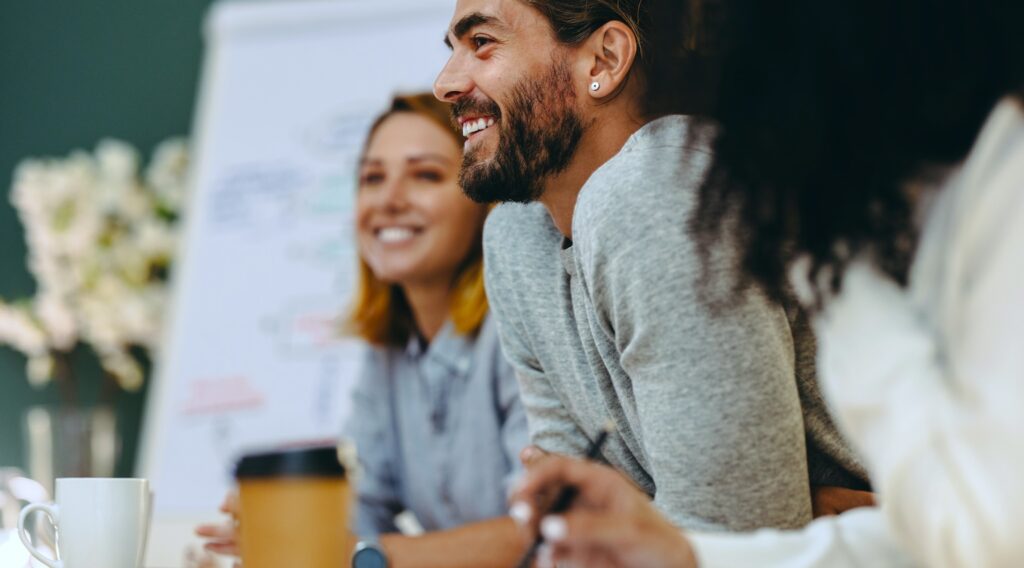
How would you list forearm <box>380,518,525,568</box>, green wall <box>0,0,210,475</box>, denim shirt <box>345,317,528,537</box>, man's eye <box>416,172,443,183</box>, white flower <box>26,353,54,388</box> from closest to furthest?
forearm <box>380,518,525,568</box>, denim shirt <box>345,317,528,537</box>, man's eye <box>416,172,443,183</box>, white flower <box>26,353,54,388</box>, green wall <box>0,0,210,475</box>

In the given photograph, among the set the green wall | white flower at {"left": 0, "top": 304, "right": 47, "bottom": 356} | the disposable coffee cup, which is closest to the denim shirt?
the disposable coffee cup

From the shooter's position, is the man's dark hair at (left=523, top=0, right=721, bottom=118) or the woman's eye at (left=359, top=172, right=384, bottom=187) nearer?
the man's dark hair at (left=523, top=0, right=721, bottom=118)

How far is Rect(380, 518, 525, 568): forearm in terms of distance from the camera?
1.28 metres

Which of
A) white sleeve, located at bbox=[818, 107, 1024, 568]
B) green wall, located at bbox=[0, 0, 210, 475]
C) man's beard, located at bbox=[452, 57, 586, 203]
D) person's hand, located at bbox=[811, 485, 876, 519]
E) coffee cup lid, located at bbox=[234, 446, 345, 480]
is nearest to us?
white sleeve, located at bbox=[818, 107, 1024, 568]

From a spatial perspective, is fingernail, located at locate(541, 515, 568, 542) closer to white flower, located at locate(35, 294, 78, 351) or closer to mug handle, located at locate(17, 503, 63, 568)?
mug handle, located at locate(17, 503, 63, 568)

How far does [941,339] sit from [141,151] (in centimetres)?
295

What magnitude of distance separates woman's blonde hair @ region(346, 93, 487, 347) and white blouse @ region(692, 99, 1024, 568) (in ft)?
3.69

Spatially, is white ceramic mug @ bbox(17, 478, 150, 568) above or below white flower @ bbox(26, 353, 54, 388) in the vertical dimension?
above

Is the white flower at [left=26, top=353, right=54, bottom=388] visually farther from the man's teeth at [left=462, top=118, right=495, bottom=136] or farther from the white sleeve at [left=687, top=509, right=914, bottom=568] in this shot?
the white sleeve at [left=687, top=509, right=914, bottom=568]

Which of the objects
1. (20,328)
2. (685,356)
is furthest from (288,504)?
(20,328)

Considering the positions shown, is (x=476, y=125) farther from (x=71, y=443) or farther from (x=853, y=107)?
(x=71, y=443)

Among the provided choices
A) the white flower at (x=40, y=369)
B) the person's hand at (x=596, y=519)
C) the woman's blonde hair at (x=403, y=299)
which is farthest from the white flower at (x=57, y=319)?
the person's hand at (x=596, y=519)

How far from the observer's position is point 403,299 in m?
1.91

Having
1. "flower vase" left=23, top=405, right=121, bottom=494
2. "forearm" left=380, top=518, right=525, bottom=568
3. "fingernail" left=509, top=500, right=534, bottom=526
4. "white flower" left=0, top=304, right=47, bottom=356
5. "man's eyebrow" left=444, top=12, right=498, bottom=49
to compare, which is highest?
"man's eyebrow" left=444, top=12, right=498, bottom=49
